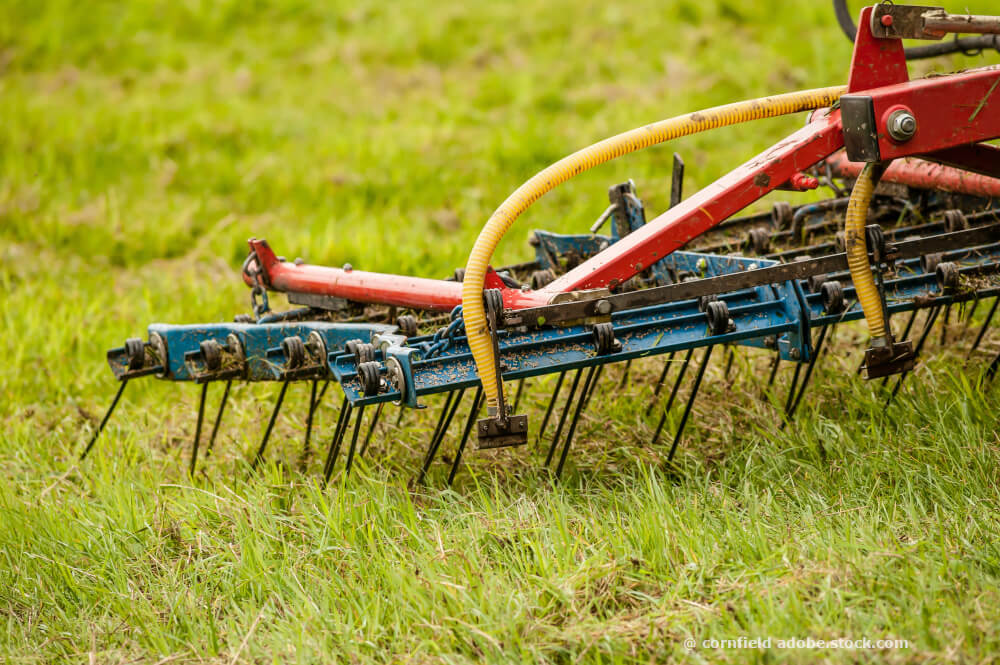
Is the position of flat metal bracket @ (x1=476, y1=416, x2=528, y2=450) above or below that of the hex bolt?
below

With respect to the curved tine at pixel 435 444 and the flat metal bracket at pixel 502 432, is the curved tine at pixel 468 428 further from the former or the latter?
the flat metal bracket at pixel 502 432

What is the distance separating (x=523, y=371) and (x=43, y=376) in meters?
2.88

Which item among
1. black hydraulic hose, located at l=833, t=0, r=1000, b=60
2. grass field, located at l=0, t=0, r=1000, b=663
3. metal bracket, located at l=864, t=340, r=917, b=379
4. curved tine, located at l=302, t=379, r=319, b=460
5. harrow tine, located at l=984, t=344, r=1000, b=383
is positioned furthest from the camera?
black hydraulic hose, located at l=833, t=0, r=1000, b=60

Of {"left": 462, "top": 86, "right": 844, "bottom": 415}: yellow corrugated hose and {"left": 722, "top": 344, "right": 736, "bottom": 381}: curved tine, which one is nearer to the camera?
{"left": 462, "top": 86, "right": 844, "bottom": 415}: yellow corrugated hose

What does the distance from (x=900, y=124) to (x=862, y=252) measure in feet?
1.31

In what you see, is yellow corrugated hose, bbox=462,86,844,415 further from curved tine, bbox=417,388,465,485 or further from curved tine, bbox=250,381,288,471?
curved tine, bbox=250,381,288,471

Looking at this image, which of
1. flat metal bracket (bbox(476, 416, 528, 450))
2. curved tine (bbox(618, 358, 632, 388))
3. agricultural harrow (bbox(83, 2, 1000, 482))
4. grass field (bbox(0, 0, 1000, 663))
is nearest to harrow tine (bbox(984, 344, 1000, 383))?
grass field (bbox(0, 0, 1000, 663))

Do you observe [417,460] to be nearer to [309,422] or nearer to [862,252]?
[309,422]

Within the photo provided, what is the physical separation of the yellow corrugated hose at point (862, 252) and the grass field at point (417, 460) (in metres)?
0.46

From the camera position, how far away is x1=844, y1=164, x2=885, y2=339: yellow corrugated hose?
10.0ft

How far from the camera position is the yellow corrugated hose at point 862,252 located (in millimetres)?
3057

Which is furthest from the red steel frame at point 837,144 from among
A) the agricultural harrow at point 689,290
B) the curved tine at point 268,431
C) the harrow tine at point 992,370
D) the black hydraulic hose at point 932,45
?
the black hydraulic hose at point 932,45

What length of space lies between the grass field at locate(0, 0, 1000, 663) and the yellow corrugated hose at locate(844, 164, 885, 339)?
46cm

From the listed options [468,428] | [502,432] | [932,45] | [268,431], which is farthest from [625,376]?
[932,45]
